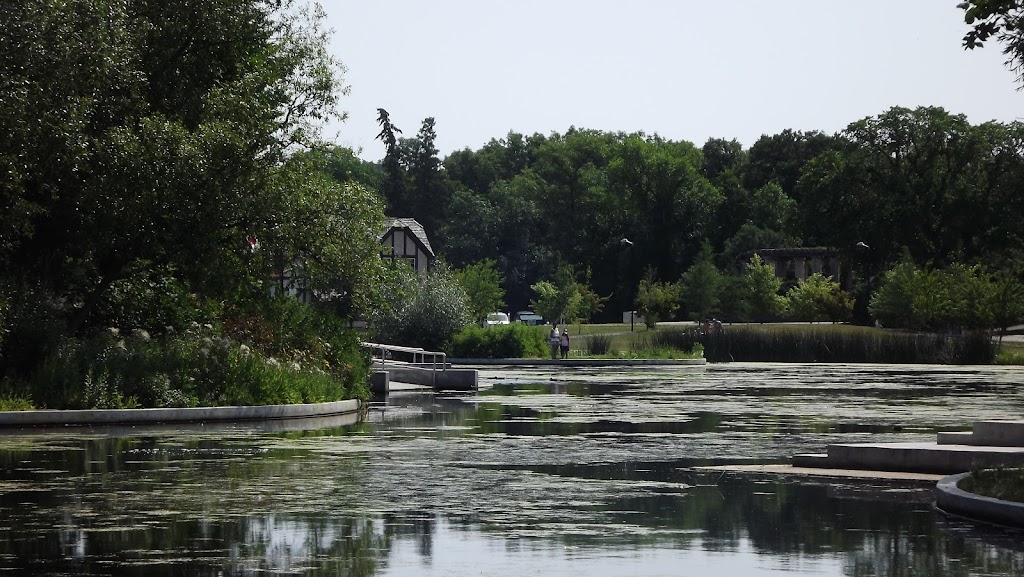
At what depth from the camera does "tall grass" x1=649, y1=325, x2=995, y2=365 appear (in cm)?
7031

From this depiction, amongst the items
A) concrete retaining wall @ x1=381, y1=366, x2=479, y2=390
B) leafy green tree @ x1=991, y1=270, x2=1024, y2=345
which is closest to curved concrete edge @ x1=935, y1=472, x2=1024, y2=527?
concrete retaining wall @ x1=381, y1=366, x2=479, y2=390

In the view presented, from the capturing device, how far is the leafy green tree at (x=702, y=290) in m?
114

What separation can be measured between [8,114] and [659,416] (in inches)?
538

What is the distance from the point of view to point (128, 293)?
31906mm

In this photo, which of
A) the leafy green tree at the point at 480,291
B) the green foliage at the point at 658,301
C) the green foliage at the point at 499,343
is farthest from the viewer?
the green foliage at the point at 658,301

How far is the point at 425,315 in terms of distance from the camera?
63500mm

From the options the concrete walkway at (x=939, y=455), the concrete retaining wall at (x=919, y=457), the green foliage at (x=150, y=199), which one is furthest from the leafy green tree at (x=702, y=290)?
the concrete retaining wall at (x=919, y=457)

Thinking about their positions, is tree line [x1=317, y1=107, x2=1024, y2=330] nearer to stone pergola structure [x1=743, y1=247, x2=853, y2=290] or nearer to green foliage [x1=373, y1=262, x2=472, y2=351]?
stone pergola structure [x1=743, y1=247, x2=853, y2=290]

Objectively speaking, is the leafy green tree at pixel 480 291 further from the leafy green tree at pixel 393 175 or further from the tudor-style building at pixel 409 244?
the leafy green tree at pixel 393 175

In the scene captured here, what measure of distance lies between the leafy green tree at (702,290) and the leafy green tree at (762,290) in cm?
265

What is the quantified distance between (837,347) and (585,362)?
1583 cm

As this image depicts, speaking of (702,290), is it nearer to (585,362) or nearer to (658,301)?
(658,301)

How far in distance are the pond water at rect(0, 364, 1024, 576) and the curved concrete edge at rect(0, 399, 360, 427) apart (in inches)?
46.5

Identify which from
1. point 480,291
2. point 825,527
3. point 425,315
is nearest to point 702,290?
point 480,291
